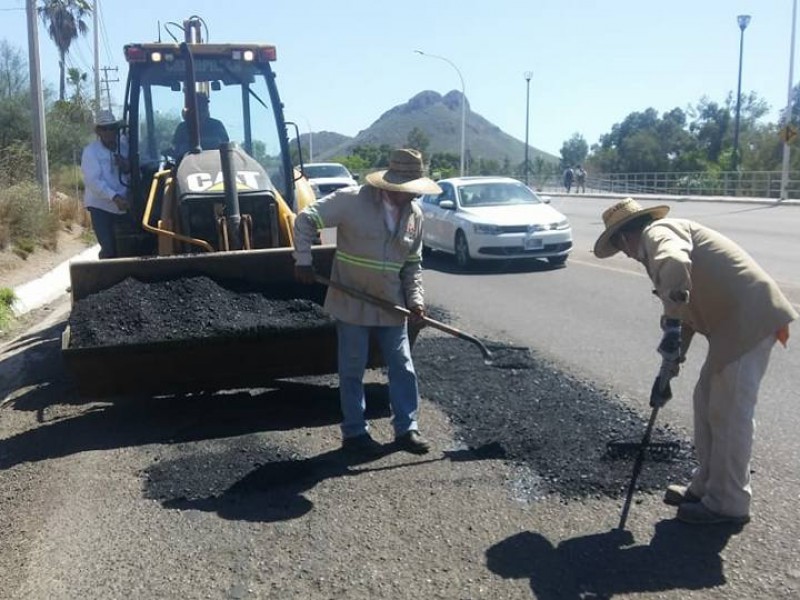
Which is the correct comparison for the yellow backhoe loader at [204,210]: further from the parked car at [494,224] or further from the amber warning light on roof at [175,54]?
the parked car at [494,224]

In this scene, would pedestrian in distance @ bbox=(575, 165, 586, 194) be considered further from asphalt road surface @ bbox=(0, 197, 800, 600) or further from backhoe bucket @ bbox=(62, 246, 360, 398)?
backhoe bucket @ bbox=(62, 246, 360, 398)

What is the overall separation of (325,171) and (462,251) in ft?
50.0

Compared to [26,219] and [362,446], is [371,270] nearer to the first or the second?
[362,446]

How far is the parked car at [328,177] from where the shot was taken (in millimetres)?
27500

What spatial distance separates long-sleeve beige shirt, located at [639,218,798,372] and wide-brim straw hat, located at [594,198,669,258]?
5.4 inches

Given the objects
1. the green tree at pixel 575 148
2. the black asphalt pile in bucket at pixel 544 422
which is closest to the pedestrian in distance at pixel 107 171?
the black asphalt pile in bucket at pixel 544 422

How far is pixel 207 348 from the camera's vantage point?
6.25m

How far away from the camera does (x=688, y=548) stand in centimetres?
427

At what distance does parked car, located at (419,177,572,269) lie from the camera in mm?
15852

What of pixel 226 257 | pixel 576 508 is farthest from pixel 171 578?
pixel 226 257

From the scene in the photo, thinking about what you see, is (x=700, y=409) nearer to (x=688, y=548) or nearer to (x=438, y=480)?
(x=688, y=548)

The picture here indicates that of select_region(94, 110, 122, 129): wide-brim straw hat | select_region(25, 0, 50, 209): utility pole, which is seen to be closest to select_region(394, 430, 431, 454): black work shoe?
select_region(94, 110, 122, 129): wide-brim straw hat

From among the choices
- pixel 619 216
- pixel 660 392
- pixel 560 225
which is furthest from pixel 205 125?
pixel 560 225

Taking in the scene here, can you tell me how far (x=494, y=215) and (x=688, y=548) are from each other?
12.3 meters
